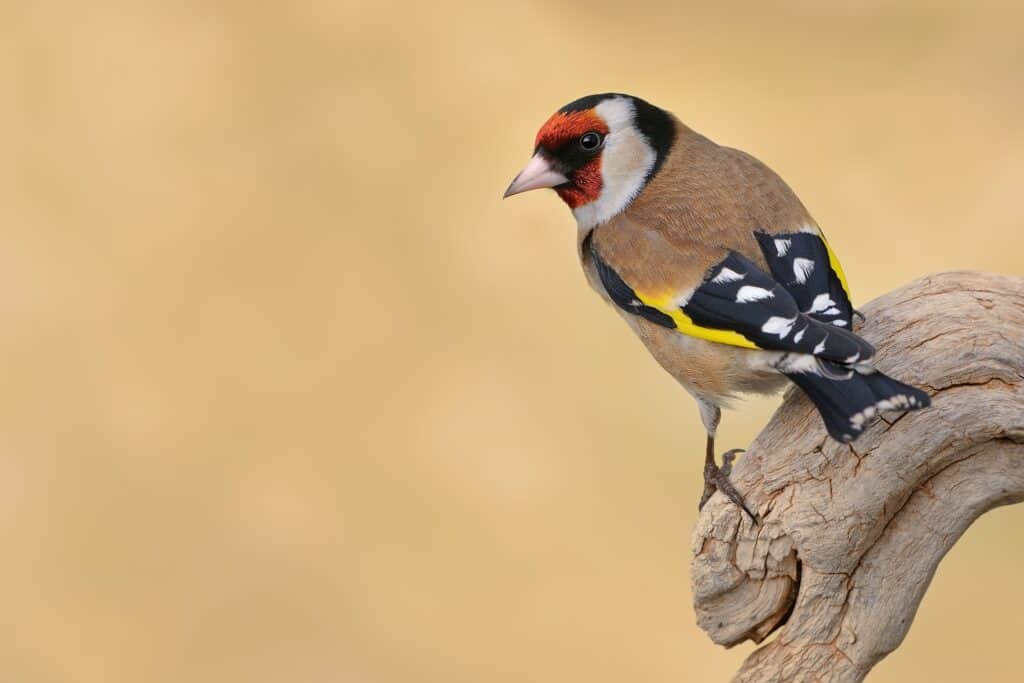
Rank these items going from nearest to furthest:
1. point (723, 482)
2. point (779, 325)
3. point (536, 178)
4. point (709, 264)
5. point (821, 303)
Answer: point (779, 325) → point (821, 303) → point (709, 264) → point (723, 482) → point (536, 178)

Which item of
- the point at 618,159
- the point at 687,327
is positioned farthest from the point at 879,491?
the point at 618,159

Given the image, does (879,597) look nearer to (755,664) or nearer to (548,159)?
(755,664)

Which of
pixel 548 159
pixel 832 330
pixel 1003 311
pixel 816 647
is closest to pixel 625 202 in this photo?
pixel 548 159

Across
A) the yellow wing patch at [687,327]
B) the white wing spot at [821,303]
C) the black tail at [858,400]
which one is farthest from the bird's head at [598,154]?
the black tail at [858,400]

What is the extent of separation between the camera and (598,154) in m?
3.61

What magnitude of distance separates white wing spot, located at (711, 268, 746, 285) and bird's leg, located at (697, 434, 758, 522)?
494 millimetres

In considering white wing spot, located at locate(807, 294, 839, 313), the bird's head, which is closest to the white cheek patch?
the bird's head

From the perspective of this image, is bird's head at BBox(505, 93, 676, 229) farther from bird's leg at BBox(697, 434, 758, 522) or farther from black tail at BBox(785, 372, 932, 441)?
black tail at BBox(785, 372, 932, 441)

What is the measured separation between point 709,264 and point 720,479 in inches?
22.2

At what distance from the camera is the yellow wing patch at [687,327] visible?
10.3ft

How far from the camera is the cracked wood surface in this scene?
127 inches

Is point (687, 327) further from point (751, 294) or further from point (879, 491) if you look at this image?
point (879, 491)

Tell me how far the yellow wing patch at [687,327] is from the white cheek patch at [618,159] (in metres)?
0.35

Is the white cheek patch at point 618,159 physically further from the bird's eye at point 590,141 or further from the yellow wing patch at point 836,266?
the yellow wing patch at point 836,266
